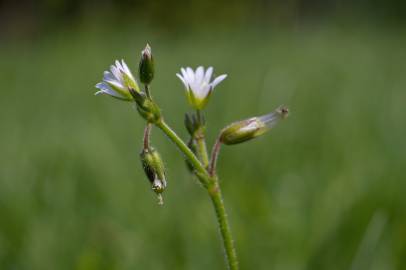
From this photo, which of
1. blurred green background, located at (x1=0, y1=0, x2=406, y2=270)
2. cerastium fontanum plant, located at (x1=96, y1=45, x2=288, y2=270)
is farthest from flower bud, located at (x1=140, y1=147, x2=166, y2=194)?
blurred green background, located at (x1=0, y1=0, x2=406, y2=270)

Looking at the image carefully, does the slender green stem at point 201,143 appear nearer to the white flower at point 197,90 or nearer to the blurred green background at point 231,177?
the white flower at point 197,90

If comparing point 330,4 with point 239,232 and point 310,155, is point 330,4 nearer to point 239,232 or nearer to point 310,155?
point 310,155

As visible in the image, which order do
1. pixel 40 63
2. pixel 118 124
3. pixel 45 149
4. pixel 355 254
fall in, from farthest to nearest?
pixel 40 63 → pixel 118 124 → pixel 45 149 → pixel 355 254

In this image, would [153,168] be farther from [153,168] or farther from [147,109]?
[147,109]

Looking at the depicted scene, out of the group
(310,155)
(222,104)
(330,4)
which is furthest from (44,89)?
(330,4)

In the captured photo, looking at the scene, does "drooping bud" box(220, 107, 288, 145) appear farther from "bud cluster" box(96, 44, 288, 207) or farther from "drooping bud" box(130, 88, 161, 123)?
"drooping bud" box(130, 88, 161, 123)

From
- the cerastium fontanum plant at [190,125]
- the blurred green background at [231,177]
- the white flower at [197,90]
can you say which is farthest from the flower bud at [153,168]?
the blurred green background at [231,177]

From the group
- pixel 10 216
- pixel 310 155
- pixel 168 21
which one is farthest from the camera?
pixel 168 21

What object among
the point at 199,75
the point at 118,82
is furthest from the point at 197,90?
the point at 118,82
